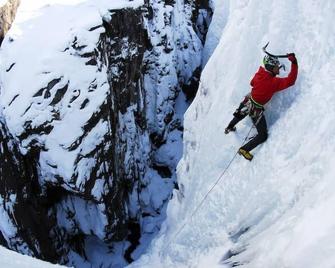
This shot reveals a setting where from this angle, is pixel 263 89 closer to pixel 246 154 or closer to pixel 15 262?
pixel 246 154

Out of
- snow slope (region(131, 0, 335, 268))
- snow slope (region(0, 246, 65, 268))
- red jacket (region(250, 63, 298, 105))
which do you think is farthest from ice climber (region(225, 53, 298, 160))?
snow slope (region(0, 246, 65, 268))

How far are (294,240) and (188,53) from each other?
15.7m

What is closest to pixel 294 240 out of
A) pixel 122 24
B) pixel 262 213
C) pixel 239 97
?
pixel 262 213

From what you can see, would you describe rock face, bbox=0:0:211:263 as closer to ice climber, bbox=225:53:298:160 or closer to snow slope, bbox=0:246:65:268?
ice climber, bbox=225:53:298:160

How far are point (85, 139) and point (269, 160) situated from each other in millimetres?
7271

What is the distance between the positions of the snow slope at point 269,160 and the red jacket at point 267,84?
312 mm

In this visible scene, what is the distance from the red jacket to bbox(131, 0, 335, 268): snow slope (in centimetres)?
31

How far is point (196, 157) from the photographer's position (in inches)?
384

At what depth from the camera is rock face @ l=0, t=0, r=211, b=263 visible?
1238 centimetres

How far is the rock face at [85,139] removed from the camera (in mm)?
12375

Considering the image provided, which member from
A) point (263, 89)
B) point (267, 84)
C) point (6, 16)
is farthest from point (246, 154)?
point (6, 16)

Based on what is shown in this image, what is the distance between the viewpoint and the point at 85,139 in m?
12.7

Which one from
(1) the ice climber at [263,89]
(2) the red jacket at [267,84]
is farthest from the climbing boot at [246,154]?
(2) the red jacket at [267,84]

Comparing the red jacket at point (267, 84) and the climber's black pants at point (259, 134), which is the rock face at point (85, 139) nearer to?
the climber's black pants at point (259, 134)
